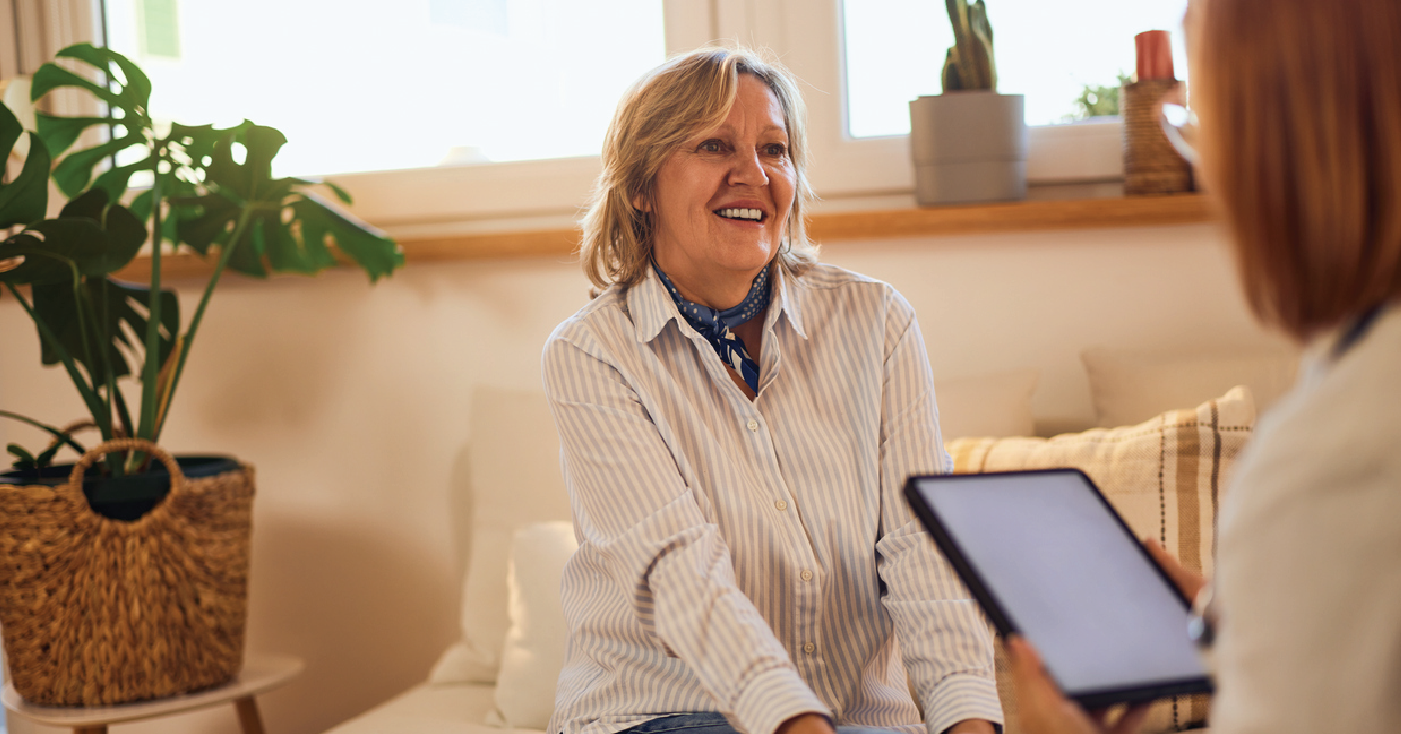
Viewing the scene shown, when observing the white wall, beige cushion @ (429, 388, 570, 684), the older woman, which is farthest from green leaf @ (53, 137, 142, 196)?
the older woman

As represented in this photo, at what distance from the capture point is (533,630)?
173cm

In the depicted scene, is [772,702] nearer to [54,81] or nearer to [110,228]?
[110,228]

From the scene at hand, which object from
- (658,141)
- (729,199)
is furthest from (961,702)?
(658,141)

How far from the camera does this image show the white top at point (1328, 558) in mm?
512

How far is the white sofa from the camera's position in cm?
149

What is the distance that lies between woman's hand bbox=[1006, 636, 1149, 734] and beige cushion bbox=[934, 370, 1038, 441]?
1.00 m

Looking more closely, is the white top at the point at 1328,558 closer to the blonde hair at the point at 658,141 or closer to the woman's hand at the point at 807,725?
the woman's hand at the point at 807,725

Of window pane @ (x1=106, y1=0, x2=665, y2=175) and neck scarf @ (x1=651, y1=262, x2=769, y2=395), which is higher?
window pane @ (x1=106, y1=0, x2=665, y2=175)

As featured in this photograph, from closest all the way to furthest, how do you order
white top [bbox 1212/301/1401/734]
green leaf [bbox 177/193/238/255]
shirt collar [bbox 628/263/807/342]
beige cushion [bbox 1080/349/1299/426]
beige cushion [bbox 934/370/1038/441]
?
white top [bbox 1212/301/1401/734] < shirt collar [bbox 628/263/807/342] < beige cushion [bbox 1080/349/1299/426] < beige cushion [bbox 934/370/1038/441] < green leaf [bbox 177/193/238/255]

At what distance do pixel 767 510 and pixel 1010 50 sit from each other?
1148 mm

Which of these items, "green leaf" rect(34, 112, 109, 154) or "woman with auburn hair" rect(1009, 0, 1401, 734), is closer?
"woman with auburn hair" rect(1009, 0, 1401, 734)

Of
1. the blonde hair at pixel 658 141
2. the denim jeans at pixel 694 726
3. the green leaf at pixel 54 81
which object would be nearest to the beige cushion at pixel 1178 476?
the denim jeans at pixel 694 726

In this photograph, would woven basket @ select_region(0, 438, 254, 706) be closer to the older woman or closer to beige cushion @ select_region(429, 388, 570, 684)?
beige cushion @ select_region(429, 388, 570, 684)

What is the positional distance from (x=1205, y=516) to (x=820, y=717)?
73cm
